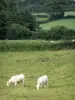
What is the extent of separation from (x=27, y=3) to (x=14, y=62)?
3007 inches

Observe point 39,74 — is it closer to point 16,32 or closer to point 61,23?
point 16,32

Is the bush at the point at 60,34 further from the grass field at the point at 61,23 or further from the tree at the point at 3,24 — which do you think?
the grass field at the point at 61,23

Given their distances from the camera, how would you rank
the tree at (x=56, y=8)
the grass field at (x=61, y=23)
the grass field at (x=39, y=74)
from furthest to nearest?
the tree at (x=56, y=8)
the grass field at (x=61, y=23)
the grass field at (x=39, y=74)

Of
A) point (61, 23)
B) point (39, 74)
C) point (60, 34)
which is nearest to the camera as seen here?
point (39, 74)

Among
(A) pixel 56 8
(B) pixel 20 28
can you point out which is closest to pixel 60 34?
(B) pixel 20 28

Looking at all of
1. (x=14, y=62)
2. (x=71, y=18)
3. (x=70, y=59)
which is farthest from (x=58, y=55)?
(x=71, y=18)

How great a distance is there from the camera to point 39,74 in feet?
87.2

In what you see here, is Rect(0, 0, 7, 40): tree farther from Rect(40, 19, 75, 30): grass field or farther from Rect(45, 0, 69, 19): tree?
Rect(45, 0, 69, 19): tree

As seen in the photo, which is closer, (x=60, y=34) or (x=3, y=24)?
(x=3, y=24)

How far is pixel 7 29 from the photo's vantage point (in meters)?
55.7

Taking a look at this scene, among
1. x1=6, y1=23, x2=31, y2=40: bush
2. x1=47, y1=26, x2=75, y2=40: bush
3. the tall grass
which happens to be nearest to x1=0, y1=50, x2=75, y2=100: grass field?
the tall grass

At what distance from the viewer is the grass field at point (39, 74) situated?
55.7 ft

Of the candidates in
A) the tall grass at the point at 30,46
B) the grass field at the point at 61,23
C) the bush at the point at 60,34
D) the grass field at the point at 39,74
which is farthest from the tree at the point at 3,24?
the grass field at the point at 39,74

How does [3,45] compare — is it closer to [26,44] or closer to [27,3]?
[26,44]
